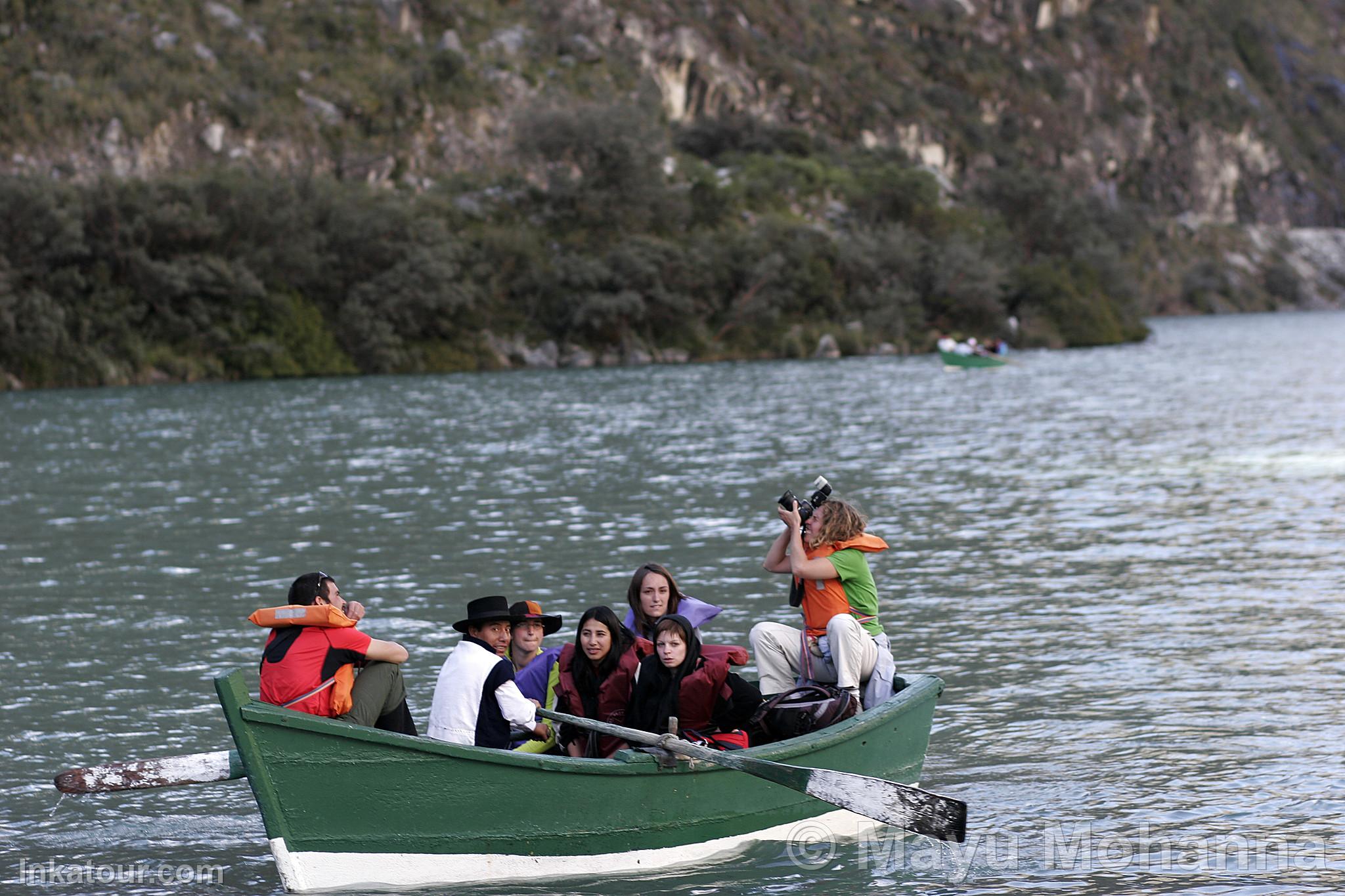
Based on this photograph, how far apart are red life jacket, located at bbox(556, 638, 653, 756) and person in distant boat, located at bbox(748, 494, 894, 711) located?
2.62 feet

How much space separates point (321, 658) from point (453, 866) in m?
1.32

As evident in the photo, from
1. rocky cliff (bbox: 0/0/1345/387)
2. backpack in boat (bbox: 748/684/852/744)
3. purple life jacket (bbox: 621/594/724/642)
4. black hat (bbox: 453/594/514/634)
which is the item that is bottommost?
backpack in boat (bbox: 748/684/852/744)

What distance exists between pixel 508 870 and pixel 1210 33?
202571 mm

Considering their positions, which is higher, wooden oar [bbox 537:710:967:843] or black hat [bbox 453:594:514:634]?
black hat [bbox 453:594:514:634]

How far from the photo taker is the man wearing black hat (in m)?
8.27

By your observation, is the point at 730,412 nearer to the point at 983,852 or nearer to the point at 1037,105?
the point at 983,852

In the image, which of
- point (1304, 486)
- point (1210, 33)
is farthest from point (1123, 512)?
point (1210, 33)

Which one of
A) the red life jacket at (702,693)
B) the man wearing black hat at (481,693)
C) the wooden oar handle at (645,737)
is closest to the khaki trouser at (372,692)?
the man wearing black hat at (481,693)

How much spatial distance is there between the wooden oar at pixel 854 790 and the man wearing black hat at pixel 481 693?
494 mm

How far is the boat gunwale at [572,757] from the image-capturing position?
718 centimetres

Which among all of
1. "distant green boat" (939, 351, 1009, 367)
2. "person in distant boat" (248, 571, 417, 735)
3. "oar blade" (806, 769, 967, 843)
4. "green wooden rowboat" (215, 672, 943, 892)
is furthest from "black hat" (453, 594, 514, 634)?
"distant green boat" (939, 351, 1009, 367)

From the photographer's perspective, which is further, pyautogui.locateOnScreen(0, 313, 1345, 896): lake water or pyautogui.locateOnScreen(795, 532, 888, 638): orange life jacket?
pyautogui.locateOnScreen(795, 532, 888, 638): orange life jacket

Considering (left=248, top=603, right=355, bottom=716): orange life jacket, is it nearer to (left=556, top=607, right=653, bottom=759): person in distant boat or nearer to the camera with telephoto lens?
(left=556, top=607, right=653, bottom=759): person in distant boat

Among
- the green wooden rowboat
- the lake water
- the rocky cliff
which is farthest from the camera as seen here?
the rocky cliff
